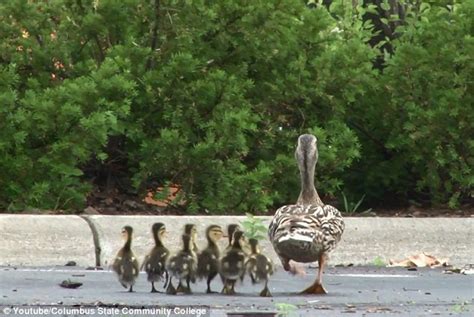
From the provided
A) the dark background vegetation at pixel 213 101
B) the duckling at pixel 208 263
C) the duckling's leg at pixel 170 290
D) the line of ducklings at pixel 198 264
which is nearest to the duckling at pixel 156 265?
the line of ducklings at pixel 198 264

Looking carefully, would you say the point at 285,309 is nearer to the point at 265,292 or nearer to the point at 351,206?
the point at 265,292

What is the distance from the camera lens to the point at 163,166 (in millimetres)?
12297

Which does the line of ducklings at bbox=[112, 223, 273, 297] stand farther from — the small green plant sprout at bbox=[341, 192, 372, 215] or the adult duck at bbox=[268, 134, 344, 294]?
the small green plant sprout at bbox=[341, 192, 372, 215]

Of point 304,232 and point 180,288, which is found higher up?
point 304,232

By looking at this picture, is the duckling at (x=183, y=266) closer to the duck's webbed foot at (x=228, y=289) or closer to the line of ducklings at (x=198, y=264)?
the line of ducklings at (x=198, y=264)

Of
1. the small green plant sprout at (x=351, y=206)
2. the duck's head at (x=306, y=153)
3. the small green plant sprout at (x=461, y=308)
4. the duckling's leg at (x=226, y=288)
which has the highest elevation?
the duck's head at (x=306, y=153)

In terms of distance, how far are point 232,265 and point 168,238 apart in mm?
2363

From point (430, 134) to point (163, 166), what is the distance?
7.80 ft

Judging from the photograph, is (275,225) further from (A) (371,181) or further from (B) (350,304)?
(A) (371,181)

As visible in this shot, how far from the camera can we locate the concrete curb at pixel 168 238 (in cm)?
1071

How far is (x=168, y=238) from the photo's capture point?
11094 millimetres

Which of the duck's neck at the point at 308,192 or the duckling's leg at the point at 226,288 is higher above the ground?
the duck's neck at the point at 308,192

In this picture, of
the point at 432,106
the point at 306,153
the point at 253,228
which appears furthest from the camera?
the point at 432,106

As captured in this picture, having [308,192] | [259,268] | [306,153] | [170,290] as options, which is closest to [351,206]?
[306,153]
